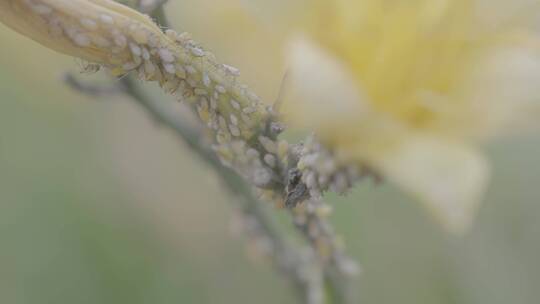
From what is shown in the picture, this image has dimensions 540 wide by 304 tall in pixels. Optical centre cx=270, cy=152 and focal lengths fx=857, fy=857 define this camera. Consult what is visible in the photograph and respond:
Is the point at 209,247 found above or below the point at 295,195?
below

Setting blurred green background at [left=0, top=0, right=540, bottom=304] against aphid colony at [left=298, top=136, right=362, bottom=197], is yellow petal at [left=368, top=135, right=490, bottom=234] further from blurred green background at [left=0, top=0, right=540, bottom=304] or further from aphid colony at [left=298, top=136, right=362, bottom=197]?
blurred green background at [left=0, top=0, right=540, bottom=304]

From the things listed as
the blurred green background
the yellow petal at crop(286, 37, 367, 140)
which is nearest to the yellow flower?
the yellow petal at crop(286, 37, 367, 140)

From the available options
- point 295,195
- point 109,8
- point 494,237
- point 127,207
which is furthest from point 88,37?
point 127,207

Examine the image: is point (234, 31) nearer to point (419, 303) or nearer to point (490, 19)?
point (490, 19)

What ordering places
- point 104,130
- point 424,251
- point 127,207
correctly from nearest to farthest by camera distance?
point 424,251 → point 127,207 → point 104,130

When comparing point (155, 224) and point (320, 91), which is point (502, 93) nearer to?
point (320, 91)

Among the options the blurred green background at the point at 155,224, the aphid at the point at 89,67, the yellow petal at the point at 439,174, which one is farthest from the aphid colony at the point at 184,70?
the blurred green background at the point at 155,224
